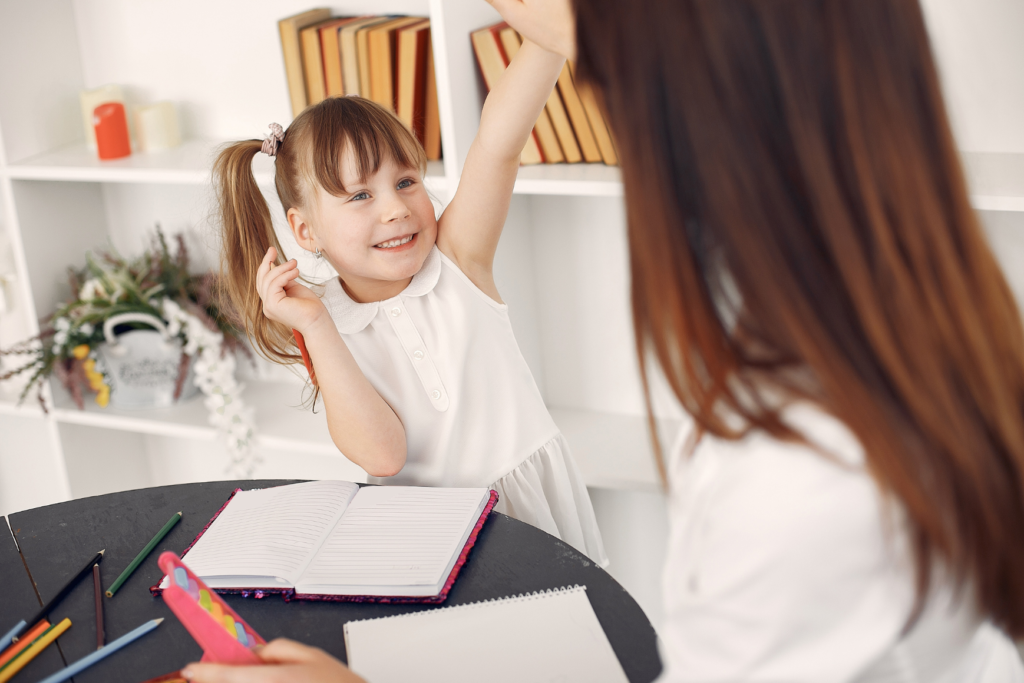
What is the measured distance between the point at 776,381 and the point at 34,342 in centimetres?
198

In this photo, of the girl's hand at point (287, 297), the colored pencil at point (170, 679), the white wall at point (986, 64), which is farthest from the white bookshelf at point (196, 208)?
the colored pencil at point (170, 679)

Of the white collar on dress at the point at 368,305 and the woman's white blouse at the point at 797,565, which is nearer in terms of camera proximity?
the woman's white blouse at the point at 797,565

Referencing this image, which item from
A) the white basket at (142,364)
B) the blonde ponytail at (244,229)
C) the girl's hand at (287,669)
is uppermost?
the blonde ponytail at (244,229)

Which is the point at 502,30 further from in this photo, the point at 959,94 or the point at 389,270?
the point at 959,94

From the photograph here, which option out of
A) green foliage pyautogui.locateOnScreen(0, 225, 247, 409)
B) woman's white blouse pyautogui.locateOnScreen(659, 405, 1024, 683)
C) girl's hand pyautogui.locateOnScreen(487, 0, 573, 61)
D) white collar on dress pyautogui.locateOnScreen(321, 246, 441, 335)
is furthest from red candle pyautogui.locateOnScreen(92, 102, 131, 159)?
woman's white blouse pyautogui.locateOnScreen(659, 405, 1024, 683)

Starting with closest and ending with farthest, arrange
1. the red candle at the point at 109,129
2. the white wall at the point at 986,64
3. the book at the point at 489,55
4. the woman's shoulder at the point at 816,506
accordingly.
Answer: the woman's shoulder at the point at 816,506
the white wall at the point at 986,64
the book at the point at 489,55
the red candle at the point at 109,129

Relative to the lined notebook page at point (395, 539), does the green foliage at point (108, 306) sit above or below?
above

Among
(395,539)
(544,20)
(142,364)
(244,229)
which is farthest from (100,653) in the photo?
(142,364)

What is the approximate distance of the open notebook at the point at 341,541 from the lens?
2.94 feet

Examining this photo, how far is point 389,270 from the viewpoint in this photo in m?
1.16

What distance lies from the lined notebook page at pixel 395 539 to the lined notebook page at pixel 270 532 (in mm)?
18

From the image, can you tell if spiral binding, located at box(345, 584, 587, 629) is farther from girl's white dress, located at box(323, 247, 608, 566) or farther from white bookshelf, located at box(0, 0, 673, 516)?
white bookshelf, located at box(0, 0, 673, 516)

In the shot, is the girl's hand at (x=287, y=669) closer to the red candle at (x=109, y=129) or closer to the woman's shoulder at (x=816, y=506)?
the woman's shoulder at (x=816, y=506)

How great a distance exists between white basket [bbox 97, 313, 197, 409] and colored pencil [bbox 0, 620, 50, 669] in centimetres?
111
